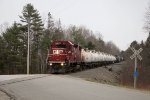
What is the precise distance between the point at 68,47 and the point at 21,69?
51.1 metres

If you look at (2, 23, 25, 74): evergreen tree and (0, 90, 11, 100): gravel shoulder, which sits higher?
(2, 23, 25, 74): evergreen tree

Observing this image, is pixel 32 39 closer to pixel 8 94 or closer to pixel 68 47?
pixel 68 47

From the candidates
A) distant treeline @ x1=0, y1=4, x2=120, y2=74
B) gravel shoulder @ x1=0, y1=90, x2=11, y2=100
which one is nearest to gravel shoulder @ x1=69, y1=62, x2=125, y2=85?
gravel shoulder @ x1=0, y1=90, x2=11, y2=100

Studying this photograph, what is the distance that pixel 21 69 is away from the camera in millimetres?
87000

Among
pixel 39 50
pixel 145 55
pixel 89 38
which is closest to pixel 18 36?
pixel 39 50

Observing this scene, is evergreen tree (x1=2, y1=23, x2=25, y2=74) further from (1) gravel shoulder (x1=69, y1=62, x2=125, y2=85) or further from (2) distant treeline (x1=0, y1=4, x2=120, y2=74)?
(1) gravel shoulder (x1=69, y1=62, x2=125, y2=85)

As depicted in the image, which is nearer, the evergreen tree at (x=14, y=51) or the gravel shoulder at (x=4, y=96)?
the gravel shoulder at (x=4, y=96)

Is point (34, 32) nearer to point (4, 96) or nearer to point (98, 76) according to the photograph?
point (98, 76)

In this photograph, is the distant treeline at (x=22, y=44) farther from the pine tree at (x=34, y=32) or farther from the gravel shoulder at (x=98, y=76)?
the gravel shoulder at (x=98, y=76)

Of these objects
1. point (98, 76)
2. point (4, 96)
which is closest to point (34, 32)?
point (98, 76)

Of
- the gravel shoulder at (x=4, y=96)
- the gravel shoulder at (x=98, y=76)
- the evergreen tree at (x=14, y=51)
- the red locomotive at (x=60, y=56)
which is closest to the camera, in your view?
the gravel shoulder at (x=4, y=96)

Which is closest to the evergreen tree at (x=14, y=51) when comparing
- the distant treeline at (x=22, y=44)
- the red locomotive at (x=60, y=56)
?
the distant treeline at (x=22, y=44)

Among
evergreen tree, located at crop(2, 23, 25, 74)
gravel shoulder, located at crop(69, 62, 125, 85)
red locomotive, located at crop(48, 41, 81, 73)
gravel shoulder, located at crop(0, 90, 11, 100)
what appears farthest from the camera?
evergreen tree, located at crop(2, 23, 25, 74)

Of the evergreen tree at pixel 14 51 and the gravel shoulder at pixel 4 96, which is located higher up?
the evergreen tree at pixel 14 51
